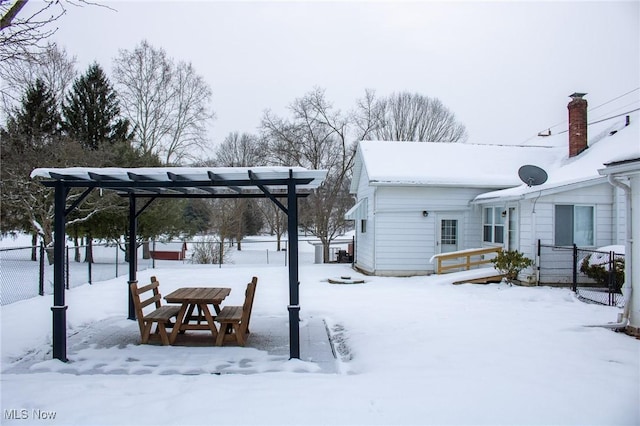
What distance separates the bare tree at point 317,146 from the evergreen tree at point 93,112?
30.3ft

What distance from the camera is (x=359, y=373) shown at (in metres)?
5.28

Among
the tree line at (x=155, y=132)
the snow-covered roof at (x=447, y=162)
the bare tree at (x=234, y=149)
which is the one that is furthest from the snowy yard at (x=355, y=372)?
the bare tree at (x=234, y=149)

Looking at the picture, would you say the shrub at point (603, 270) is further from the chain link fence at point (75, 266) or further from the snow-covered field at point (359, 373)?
the chain link fence at point (75, 266)

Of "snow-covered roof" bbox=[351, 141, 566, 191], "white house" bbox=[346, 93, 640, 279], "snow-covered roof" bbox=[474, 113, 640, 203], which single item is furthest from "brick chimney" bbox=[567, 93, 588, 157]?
"snow-covered roof" bbox=[351, 141, 566, 191]

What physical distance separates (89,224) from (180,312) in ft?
54.2

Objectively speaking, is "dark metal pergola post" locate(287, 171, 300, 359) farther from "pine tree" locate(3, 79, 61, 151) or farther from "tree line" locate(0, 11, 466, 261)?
"pine tree" locate(3, 79, 61, 151)

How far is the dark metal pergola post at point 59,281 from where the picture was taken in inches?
224

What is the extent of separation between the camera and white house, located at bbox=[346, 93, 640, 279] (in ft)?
40.6

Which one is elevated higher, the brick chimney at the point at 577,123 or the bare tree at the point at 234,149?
the bare tree at the point at 234,149

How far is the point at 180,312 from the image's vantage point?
20.8 ft

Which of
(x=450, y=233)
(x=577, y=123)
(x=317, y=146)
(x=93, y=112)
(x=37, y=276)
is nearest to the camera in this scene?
(x=37, y=276)

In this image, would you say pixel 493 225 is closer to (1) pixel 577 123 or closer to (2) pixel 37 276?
(1) pixel 577 123

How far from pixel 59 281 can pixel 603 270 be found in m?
11.5

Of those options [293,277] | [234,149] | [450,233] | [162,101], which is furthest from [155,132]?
[293,277]
